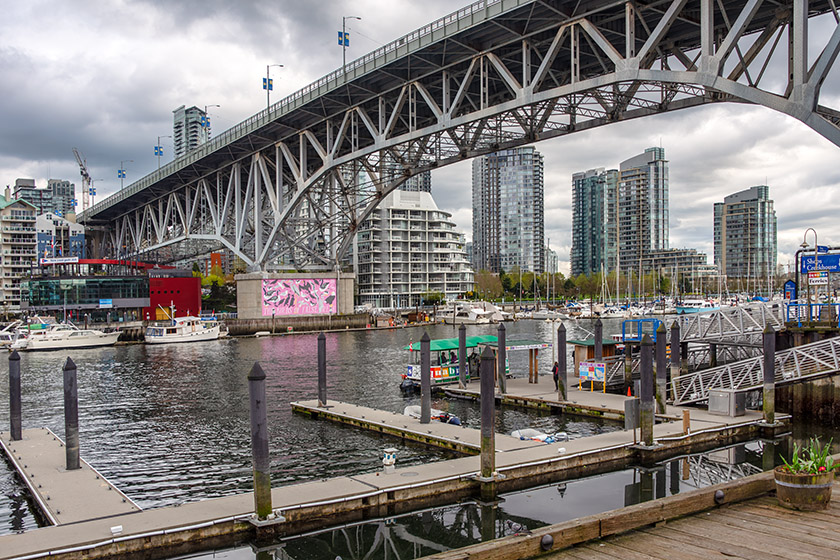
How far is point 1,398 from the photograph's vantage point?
Result: 120 feet

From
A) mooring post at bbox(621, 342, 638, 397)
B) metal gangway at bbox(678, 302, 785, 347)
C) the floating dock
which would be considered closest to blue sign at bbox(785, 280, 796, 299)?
metal gangway at bbox(678, 302, 785, 347)

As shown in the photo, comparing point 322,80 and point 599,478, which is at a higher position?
point 322,80

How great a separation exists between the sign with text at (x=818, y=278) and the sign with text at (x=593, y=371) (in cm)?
984

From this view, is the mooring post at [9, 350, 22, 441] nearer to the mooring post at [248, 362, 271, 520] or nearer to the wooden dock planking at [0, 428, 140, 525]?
the wooden dock planking at [0, 428, 140, 525]

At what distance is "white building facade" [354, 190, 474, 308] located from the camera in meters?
125

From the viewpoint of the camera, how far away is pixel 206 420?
29.9 m

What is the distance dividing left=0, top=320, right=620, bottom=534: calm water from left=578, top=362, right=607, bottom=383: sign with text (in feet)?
17.2

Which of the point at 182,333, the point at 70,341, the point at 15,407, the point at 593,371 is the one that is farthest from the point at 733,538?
the point at 182,333

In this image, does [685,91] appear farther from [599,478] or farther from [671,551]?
[671,551]

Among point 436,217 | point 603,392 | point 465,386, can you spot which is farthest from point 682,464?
point 436,217

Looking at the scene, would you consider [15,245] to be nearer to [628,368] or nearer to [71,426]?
[71,426]

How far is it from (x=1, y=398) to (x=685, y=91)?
3978 centimetres

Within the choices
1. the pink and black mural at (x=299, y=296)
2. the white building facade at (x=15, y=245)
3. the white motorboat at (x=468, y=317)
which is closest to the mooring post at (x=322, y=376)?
the pink and black mural at (x=299, y=296)

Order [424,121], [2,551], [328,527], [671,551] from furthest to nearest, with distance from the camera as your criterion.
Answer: [424,121] < [328,527] < [2,551] < [671,551]
